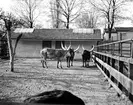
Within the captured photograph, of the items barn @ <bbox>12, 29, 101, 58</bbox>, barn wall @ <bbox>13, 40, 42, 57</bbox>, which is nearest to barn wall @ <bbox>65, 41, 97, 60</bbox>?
barn @ <bbox>12, 29, 101, 58</bbox>

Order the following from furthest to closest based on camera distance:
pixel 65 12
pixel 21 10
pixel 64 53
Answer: pixel 21 10 < pixel 65 12 < pixel 64 53

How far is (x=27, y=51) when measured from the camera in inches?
998

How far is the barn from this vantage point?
2433cm

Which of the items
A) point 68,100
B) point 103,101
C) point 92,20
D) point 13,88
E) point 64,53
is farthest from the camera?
point 92,20

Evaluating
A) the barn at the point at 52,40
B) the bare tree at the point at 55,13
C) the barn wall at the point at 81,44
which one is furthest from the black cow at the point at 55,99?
the bare tree at the point at 55,13

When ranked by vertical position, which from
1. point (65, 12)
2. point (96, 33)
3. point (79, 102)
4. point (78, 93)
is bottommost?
point (78, 93)

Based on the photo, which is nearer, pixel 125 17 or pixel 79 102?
pixel 79 102

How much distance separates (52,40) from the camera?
2472 cm

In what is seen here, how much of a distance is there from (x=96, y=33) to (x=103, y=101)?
20576 mm

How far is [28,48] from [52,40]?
350 centimetres

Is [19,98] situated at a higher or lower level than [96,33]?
lower

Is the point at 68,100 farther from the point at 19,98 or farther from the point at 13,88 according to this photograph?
the point at 13,88

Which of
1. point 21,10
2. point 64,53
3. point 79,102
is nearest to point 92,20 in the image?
point 21,10

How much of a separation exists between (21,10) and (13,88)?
4320 cm
